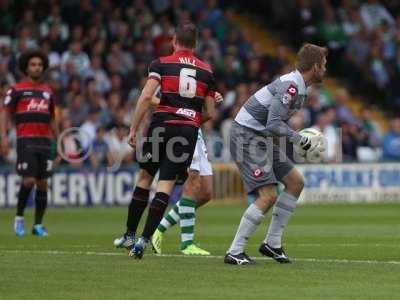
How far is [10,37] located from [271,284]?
18.9 m

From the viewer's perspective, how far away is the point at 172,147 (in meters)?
12.9

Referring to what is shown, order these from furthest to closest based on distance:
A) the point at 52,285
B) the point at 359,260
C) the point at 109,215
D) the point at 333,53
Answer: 1. the point at 333,53
2. the point at 109,215
3. the point at 359,260
4. the point at 52,285

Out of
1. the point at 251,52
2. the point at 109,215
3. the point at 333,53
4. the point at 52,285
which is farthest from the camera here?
the point at 333,53

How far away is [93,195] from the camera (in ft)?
88.1

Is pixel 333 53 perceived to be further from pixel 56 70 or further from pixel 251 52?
pixel 56 70

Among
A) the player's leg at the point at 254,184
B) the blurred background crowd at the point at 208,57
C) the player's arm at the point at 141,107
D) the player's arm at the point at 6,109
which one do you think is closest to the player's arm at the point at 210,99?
the player's arm at the point at 141,107

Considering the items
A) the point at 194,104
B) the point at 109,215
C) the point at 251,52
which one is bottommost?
the point at 109,215

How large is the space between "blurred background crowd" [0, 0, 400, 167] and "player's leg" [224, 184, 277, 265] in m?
13.8

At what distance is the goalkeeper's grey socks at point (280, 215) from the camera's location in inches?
496

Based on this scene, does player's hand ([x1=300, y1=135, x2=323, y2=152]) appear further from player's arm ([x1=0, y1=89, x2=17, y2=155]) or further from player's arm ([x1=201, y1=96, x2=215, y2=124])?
player's arm ([x1=0, y1=89, x2=17, y2=155])

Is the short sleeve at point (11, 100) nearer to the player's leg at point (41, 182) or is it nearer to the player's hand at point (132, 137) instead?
the player's leg at point (41, 182)

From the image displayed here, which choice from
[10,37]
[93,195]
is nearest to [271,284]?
[93,195]

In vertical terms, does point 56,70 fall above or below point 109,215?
above

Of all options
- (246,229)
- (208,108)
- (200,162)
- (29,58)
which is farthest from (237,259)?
(29,58)
